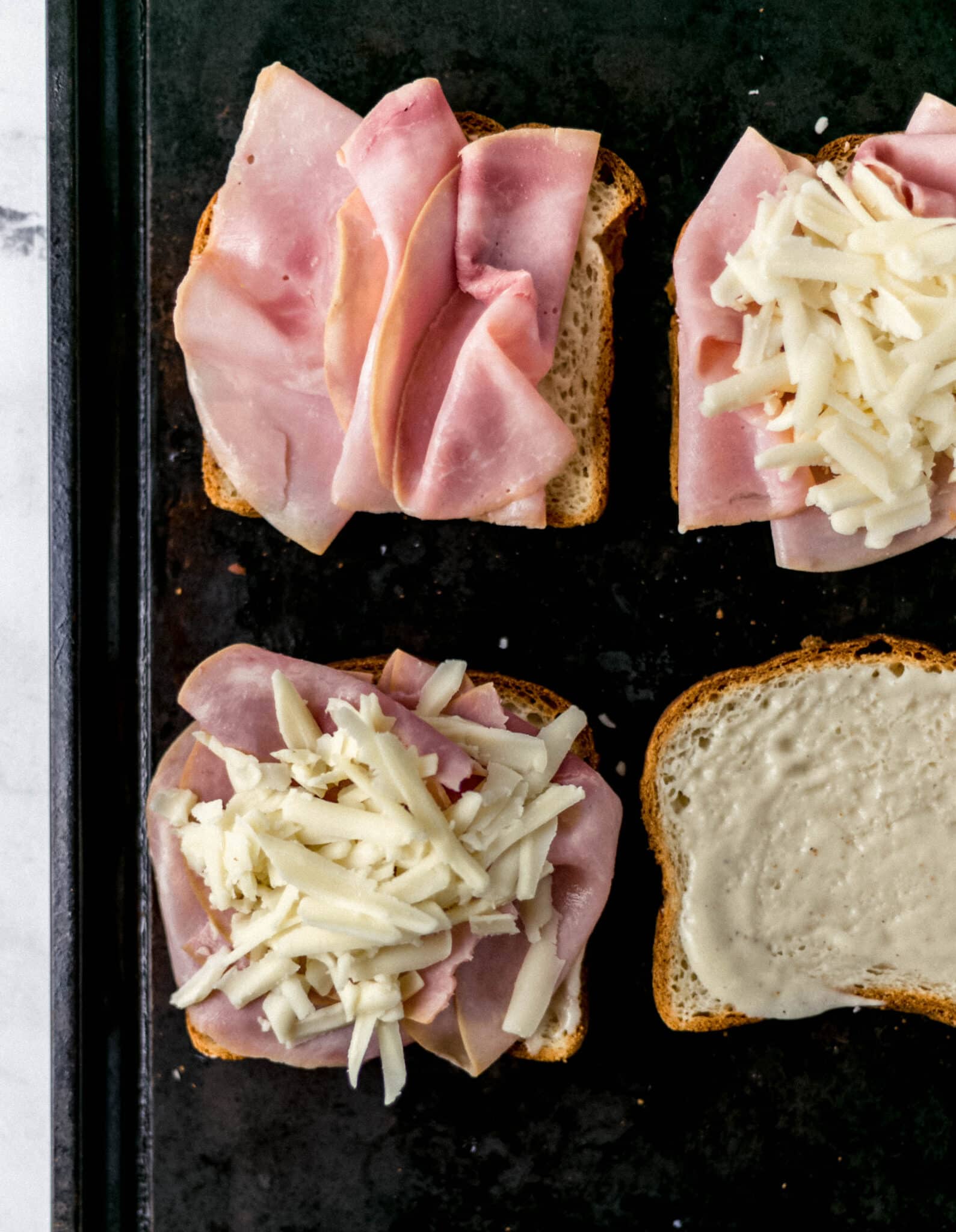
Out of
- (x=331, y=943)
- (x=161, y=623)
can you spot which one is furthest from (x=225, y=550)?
(x=331, y=943)

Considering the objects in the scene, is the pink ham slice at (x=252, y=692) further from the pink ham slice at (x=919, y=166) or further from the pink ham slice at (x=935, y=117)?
the pink ham slice at (x=935, y=117)

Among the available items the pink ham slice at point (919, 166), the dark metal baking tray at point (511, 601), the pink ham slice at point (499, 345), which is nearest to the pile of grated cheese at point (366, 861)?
the dark metal baking tray at point (511, 601)

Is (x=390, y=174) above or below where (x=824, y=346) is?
above

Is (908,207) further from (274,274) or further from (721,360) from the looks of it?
(274,274)

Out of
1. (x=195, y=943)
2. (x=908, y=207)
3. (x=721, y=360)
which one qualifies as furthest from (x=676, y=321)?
(x=195, y=943)

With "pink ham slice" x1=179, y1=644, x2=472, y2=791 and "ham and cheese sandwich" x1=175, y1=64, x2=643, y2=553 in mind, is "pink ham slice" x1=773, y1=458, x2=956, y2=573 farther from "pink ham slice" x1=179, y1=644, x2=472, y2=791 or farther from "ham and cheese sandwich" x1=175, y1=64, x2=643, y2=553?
"pink ham slice" x1=179, y1=644, x2=472, y2=791

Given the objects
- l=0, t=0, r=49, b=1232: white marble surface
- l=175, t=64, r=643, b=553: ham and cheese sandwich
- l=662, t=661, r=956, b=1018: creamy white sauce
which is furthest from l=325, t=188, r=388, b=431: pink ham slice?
l=662, t=661, r=956, b=1018: creamy white sauce
